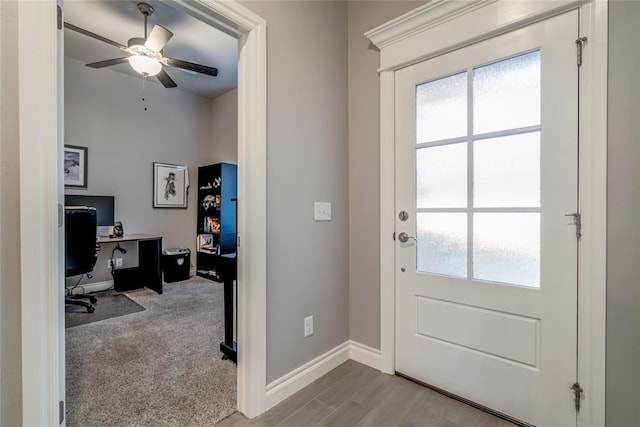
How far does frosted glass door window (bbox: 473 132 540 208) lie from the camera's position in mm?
1435

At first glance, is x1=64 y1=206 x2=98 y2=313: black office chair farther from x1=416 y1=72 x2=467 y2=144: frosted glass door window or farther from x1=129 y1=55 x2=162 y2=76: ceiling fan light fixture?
x1=416 y1=72 x2=467 y2=144: frosted glass door window

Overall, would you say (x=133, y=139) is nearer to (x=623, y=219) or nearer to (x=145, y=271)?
(x=145, y=271)

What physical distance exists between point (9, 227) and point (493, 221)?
6.75 ft

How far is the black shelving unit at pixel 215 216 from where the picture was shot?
4449 mm

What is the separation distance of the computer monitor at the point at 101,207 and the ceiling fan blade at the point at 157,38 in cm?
215

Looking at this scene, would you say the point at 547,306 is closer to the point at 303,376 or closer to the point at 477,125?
the point at 477,125

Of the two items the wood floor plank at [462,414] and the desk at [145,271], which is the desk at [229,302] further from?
the desk at [145,271]

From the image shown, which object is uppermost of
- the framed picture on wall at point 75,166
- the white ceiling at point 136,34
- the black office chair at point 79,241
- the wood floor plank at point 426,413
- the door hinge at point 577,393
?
the white ceiling at point 136,34

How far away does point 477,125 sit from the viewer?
1600 mm

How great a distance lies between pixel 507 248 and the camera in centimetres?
151

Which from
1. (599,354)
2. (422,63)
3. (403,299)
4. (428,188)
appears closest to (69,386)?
(403,299)

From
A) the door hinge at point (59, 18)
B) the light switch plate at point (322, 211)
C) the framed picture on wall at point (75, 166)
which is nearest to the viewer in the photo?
the door hinge at point (59, 18)

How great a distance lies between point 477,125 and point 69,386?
288 cm

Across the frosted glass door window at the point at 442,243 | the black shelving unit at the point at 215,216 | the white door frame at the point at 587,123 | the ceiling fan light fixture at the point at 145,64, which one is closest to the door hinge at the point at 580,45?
the white door frame at the point at 587,123
